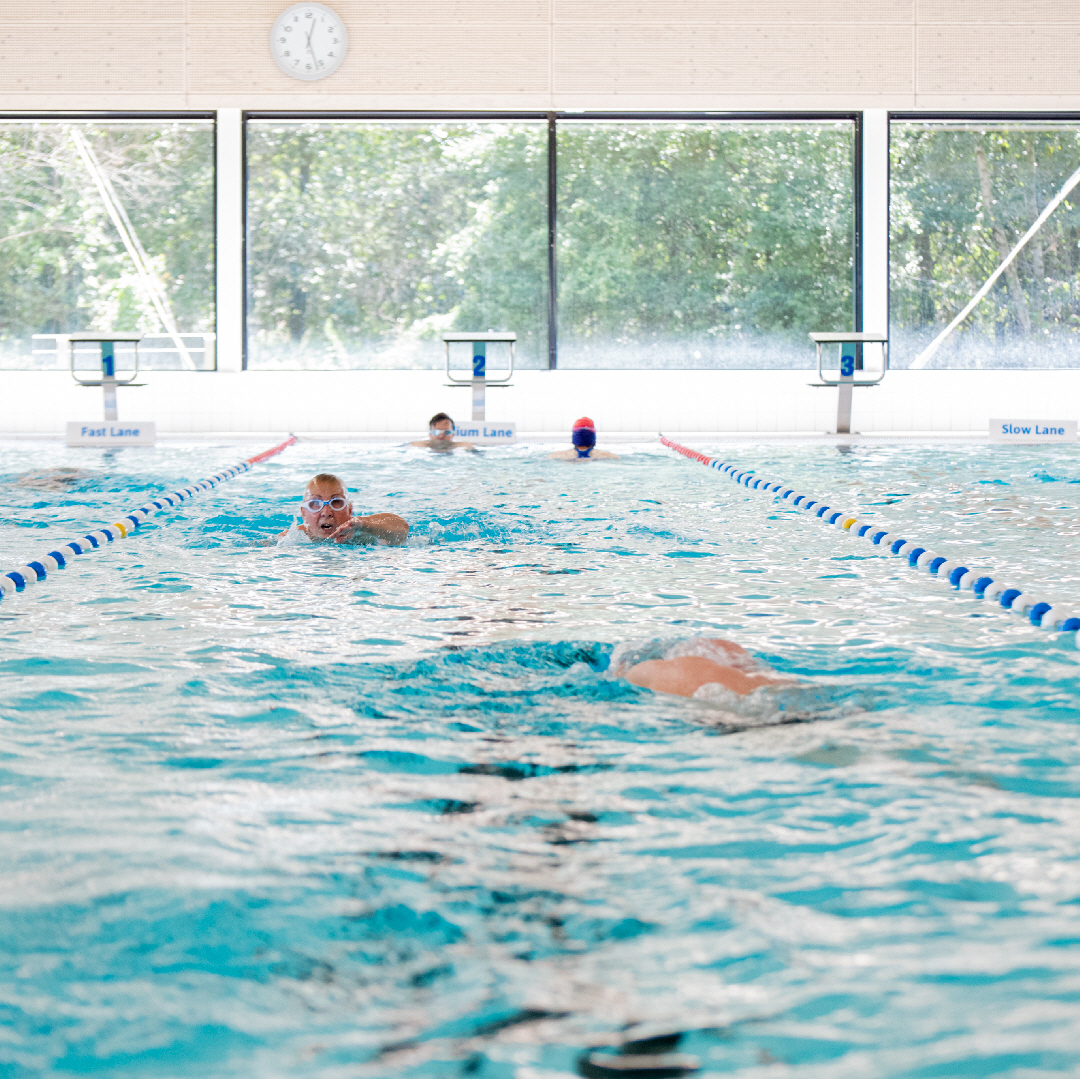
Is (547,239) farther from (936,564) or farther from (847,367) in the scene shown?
(936,564)

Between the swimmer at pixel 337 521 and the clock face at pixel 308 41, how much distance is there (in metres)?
8.02

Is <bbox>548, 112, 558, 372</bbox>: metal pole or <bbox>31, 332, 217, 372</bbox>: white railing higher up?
<bbox>548, 112, 558, 372</bbox>: metal pole

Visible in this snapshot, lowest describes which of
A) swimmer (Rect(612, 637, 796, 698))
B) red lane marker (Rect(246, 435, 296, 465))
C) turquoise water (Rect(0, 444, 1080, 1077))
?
turquoise water (Rect(0, 444, 1080, 1077))

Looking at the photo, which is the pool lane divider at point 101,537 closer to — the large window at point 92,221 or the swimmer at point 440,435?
the swimmer at point 440,435

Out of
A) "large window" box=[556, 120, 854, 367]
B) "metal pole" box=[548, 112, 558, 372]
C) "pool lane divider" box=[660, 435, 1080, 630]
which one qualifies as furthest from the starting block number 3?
"pool lane divider" box=[660, 435, 1080, 630]

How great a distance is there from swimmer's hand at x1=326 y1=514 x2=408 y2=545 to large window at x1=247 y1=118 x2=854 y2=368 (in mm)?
7192

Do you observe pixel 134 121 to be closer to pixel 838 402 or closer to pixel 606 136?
pixel 606 136

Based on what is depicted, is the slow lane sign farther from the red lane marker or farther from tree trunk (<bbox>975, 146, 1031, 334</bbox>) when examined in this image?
the red lane marker

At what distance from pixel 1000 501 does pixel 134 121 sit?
9.38 meters

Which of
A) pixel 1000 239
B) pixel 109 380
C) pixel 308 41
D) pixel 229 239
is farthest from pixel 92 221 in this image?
pixel 1000 239

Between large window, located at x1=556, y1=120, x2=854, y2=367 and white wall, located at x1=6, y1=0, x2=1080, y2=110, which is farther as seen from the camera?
large window, located at x1=556, y1=120, x2=854, y2=367

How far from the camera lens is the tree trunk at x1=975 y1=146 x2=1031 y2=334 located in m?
12.6

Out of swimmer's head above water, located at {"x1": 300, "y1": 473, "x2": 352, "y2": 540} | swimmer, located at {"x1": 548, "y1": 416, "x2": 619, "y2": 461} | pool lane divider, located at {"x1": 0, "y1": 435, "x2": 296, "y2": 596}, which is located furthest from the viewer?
swimmer, located at {"x1": 548, "y1": 416, "x2": 619, "y2": 461}

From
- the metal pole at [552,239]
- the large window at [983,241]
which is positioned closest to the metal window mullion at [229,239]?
the metal pole at [552,239]
